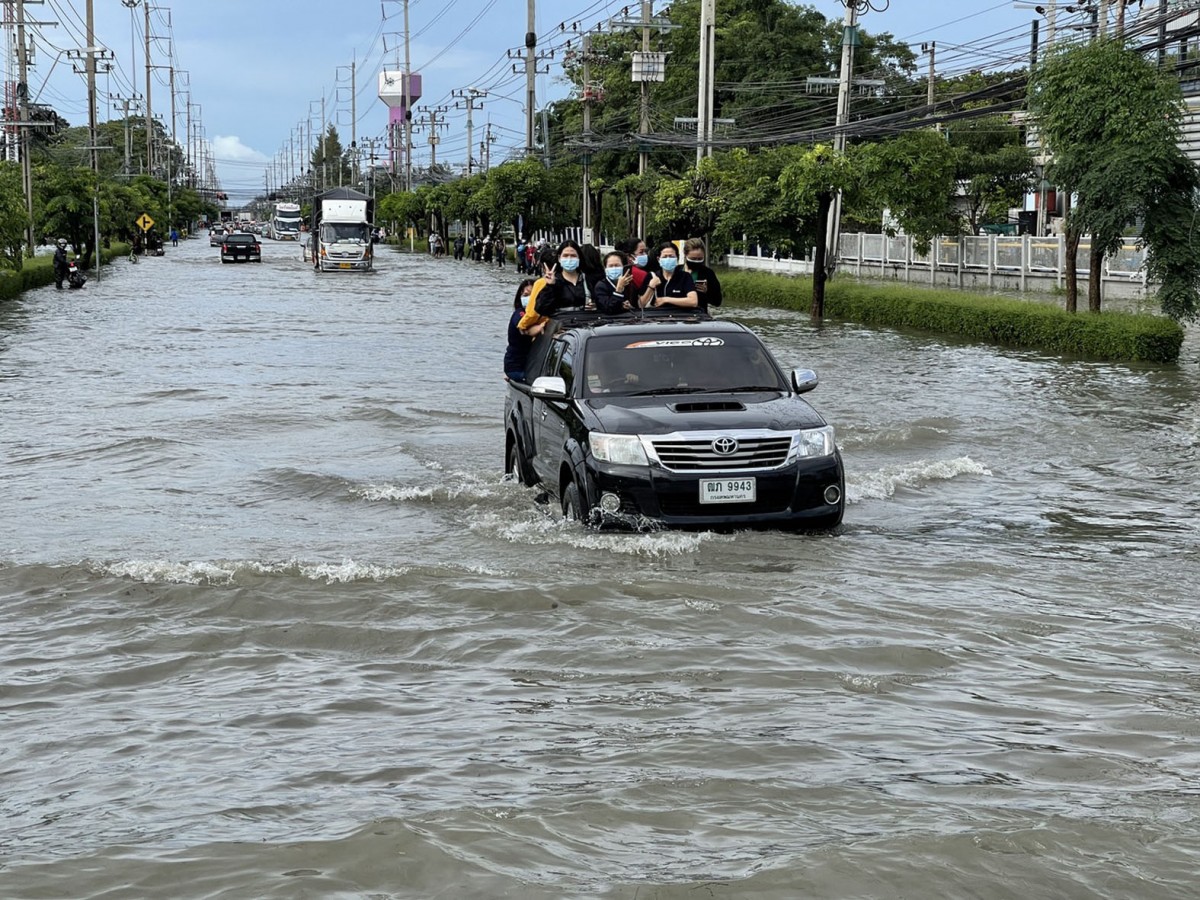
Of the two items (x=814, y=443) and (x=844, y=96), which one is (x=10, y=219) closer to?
(x=844, y=96)

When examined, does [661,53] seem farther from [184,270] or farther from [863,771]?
[863,771]

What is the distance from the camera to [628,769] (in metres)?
6.33

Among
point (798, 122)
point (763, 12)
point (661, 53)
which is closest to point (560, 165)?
point (763, 12)

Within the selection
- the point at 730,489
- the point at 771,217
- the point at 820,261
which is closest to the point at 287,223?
the point at 771,217

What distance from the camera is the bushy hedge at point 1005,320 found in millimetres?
25031

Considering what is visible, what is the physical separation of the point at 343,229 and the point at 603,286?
5586 centimetres

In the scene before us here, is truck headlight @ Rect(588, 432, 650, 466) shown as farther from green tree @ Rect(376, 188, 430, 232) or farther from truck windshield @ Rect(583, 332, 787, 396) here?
green tree @ Rect(376, 188, 430, 232)

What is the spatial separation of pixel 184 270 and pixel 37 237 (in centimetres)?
611

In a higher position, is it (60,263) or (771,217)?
(771,217)

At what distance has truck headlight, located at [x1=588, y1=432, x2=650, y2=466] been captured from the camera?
10391 mm

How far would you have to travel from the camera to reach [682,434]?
10375 millimetres

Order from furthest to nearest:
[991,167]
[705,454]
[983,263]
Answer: [991,167] → [983,263] → [705,454]

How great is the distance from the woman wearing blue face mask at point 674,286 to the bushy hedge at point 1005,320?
11863 millimetres

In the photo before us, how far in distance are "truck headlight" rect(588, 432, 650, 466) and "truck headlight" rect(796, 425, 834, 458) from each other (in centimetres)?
101
